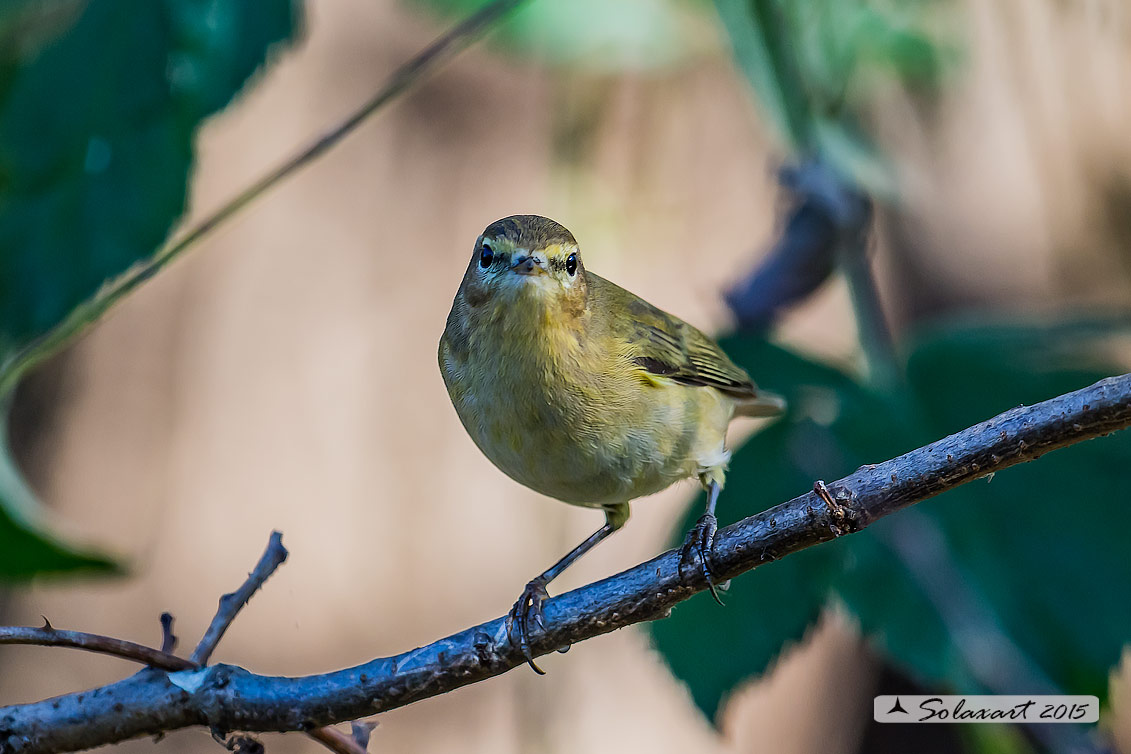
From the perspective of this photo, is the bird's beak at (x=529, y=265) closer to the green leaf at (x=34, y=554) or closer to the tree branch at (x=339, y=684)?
the tree branch at (x=339, y=684)

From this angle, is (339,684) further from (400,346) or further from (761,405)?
(400,346)

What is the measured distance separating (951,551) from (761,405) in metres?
0.71

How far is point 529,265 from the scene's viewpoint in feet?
8.14

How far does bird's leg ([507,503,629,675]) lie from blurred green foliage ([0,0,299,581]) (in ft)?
3.80

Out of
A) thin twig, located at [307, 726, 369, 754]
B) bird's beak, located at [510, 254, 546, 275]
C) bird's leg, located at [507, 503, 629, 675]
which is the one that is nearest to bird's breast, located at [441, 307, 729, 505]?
bird's beak, located at [510, 254, 546, 275]

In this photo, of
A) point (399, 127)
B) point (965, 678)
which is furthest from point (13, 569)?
point (399, 127)

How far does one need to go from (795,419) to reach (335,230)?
9.06 feet

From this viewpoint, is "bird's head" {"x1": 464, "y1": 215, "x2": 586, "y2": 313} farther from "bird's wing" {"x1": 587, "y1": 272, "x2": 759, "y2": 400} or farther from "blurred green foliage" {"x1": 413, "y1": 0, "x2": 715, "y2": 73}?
"blurred green foliage" {"x1": 413, "y1": 0, "x2": 715, "y2": 73}

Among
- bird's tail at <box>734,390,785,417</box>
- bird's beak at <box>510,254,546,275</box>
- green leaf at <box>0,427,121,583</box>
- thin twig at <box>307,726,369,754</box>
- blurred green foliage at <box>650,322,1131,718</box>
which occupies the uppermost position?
bird's tail at <box>734,390,785,417</box>

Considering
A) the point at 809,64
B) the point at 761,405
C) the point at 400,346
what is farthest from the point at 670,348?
the point at 400,346

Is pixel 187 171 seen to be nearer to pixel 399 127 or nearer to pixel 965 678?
pixel 965 678

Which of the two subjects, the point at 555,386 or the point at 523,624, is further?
the point at 555,386

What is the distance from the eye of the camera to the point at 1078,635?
276 cm

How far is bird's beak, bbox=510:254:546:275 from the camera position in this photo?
248cm
